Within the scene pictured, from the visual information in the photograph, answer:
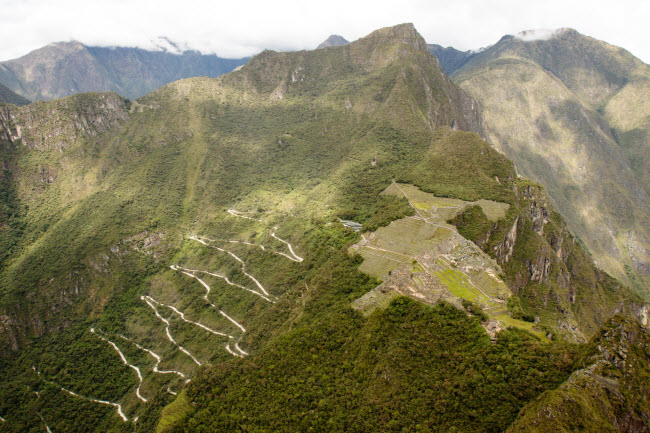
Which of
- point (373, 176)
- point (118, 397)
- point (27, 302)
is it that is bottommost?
point (118, 397)

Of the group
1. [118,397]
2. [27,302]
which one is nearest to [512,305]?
[118,397]

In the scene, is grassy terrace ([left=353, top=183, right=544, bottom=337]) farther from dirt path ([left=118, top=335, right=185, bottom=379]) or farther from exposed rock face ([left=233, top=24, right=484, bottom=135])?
exposed rock face ([left=233, top=24, right=484, bottom=135])

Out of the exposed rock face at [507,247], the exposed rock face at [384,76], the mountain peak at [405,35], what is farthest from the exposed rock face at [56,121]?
the exposed rock face at [507,247]

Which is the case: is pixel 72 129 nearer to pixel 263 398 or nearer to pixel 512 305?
pixel 263 398

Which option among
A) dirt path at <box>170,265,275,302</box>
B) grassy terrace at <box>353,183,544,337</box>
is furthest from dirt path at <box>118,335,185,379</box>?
grassy terrace at <box>353,183,544,337</box>

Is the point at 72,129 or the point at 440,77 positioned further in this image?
the point at 440,77

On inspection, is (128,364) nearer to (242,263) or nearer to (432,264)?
Answer: (242,263)

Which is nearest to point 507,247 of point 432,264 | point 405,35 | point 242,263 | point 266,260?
point 432,264
